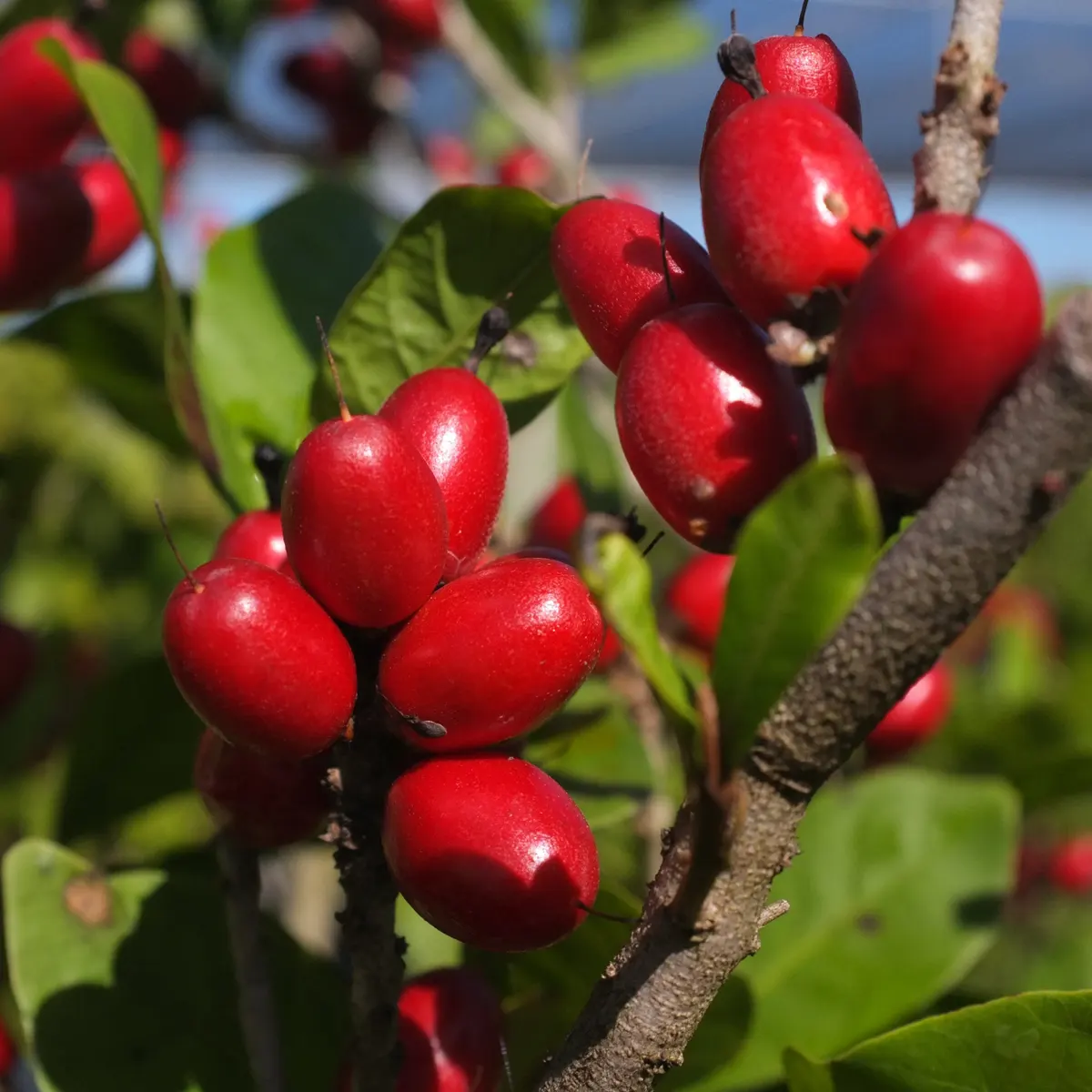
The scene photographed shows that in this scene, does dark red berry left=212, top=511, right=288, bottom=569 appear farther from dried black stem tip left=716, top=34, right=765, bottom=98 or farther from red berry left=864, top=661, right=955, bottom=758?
red berry left=864, top=661, right=955, bottom=758

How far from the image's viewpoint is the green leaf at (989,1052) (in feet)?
2.36

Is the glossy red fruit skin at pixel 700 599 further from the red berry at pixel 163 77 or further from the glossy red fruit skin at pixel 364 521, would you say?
the red berry at pixel 163 77

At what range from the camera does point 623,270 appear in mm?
678

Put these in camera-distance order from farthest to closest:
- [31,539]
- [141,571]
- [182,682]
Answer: [31,539]
[141,571]
[182,682]

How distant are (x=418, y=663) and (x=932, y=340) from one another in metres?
0.30

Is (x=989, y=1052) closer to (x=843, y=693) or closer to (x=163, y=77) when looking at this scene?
(x=843, y=693)

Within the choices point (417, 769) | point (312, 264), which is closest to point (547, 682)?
point (417, 769)

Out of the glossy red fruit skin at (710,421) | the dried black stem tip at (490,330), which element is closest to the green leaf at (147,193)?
the dried black stem tip at (490,330)

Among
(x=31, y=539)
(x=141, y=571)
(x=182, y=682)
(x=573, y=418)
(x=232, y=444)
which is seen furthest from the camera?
(x=31, y=539)

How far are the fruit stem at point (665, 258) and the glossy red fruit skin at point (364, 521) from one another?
15 centimetres

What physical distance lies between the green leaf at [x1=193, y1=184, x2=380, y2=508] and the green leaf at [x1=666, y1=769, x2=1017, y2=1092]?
67cm

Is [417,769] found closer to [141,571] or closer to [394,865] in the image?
[394,865]

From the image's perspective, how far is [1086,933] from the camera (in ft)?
10.9

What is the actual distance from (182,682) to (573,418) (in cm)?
98
